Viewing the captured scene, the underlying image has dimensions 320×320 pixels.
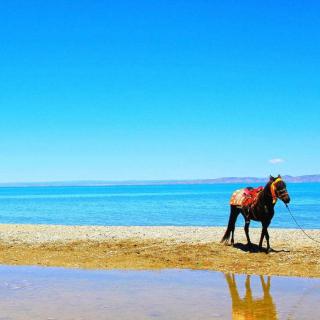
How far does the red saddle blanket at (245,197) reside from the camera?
1767 cm

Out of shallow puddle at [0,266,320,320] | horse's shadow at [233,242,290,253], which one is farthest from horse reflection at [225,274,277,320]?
horse's shadow at [233,242,290,253]

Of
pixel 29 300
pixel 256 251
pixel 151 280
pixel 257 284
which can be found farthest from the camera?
pixel 256 251

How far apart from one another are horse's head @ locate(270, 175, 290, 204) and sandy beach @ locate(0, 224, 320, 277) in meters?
1.80

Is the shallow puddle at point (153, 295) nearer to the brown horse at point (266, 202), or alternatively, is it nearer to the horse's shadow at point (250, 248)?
the brown horse at point (266, 202)

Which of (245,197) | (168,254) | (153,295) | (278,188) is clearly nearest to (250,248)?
(245,197)

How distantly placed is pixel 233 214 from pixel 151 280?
6524 mm

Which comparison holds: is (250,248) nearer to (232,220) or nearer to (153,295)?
(232,220)

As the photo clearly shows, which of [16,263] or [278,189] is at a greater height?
[278,189]

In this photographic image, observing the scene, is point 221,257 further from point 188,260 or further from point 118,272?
point 118,272

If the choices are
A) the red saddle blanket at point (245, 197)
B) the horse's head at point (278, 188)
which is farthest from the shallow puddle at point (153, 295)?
the red saddle blanket at point (245, 197)

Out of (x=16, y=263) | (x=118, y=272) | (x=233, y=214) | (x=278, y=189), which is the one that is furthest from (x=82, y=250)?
(x=278, y=189)

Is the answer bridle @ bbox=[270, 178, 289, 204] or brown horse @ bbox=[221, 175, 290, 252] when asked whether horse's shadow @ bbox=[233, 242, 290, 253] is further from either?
bridle @ bbox=[270, 178, 289, 204]

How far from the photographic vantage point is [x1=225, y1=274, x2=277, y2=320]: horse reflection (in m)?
9.30

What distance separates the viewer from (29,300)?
1077 centimetres
